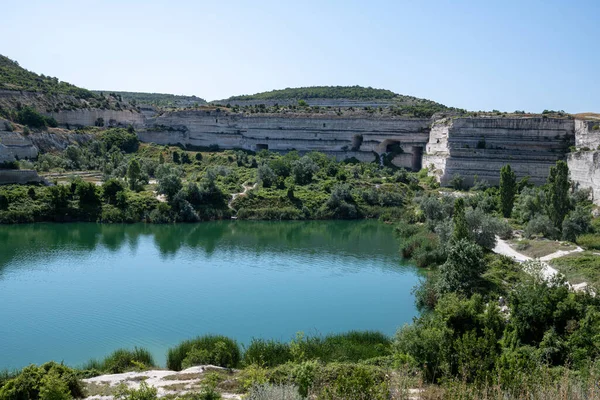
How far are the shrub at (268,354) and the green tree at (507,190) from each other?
19.2 metres

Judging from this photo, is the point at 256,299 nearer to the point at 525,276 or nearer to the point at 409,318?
the point at 409,318

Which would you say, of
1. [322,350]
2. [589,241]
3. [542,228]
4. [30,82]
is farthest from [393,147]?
[30,82]

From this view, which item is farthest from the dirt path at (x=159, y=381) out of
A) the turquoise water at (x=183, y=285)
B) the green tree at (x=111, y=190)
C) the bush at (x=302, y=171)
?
the bush at (x=302, y=171)

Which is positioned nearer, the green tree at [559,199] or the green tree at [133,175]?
the green tree at [559,199]

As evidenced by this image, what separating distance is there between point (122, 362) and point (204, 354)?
170cm

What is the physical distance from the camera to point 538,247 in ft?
63.9

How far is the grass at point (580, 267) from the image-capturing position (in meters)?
14.7

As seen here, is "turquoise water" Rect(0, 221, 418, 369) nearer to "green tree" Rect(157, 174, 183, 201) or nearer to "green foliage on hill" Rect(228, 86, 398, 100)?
"green tree" Rect(157, 174, 183, 201)

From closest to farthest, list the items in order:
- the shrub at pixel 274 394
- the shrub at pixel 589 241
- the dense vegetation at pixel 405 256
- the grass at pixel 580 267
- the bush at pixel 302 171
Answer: the shrub at pixel 274 394 < the dense vegetation at pixel 405 256 < the grass at pixel 580 267 < the shrub at pixel 589 241 < the bush at pixel 302 171

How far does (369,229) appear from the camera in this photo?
29.6m

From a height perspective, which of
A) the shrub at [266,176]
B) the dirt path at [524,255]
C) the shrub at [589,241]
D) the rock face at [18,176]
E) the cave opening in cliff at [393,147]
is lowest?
the dirt path at [524,255]

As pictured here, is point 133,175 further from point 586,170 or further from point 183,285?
point 586,170

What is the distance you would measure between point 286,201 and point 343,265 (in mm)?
11574

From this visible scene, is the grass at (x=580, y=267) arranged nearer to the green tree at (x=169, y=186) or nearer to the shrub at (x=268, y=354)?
the shrub at (x=268, y=354)
